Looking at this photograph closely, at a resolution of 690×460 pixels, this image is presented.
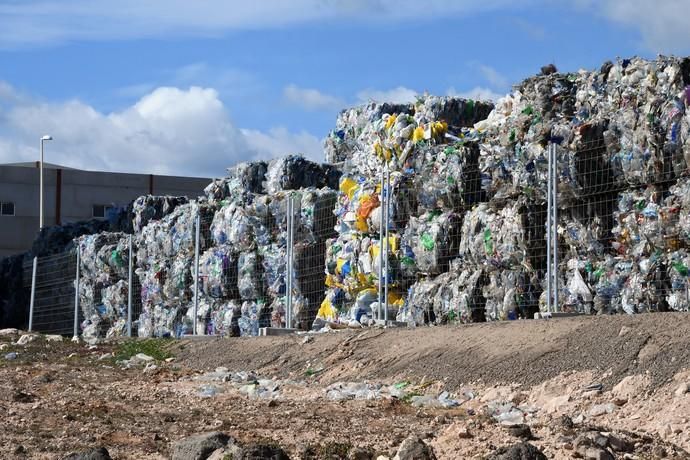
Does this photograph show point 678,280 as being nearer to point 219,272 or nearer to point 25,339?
point 219,272

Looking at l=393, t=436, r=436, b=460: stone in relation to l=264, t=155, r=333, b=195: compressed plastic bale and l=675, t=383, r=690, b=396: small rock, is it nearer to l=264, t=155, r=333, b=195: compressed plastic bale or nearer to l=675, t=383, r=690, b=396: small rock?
l=675, t=383, r=690, b=396: small rock

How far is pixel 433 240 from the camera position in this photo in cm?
1369

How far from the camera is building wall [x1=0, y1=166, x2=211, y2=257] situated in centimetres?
3612

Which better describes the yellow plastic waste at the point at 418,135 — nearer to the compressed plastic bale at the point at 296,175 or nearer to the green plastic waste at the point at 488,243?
the green plastic waste at the point at 488,243

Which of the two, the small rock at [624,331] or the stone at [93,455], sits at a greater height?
the small rock at [624,331]

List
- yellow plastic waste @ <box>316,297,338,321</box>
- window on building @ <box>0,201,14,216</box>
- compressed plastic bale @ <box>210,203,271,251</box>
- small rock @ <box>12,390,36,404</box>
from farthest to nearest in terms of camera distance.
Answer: window on building @ <box>0,201,14,216</box>
compressed plastic bale @ <box>210,203,271,251</box>
yellow plastic waste @ <box>316,297,338,321</box>
small rock @ <box>12,390,36,404</box>

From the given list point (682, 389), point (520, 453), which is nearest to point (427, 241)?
point (682, 389)

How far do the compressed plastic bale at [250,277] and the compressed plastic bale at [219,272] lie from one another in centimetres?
27

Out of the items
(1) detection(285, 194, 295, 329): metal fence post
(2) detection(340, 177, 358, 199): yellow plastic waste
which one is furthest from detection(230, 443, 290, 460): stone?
(1) detection(285, 194, 295, 329): metal fence post

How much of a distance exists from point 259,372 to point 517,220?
3061 mm

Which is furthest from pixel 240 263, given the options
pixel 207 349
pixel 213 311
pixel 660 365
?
pixel 660 365

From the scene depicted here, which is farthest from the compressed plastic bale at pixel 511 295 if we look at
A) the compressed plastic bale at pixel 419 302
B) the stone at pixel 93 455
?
the stone at pixel 93 455

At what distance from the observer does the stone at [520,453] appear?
21.7 feet

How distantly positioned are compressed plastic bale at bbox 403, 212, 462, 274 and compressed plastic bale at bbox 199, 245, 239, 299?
14.7ft
